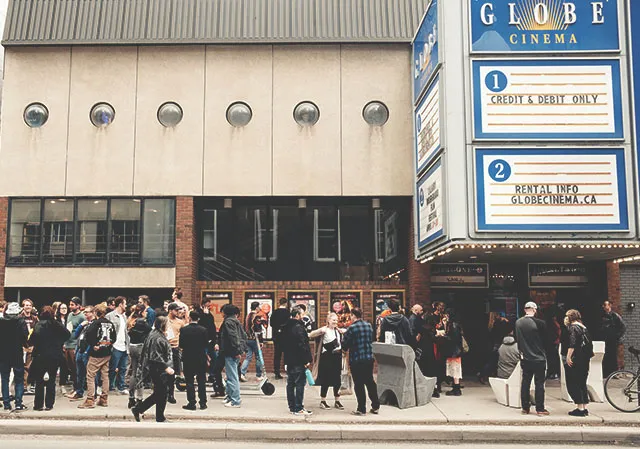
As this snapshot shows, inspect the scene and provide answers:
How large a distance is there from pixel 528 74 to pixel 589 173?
2.44 meters

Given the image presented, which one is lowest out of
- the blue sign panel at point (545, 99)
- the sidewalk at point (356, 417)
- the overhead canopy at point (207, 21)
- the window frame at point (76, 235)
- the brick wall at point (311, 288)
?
the sidewalk at point (356, 417)

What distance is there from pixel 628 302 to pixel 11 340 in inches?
598

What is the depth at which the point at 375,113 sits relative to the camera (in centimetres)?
1952

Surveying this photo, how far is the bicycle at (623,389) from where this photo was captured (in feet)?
44.1

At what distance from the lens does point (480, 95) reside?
51.2 ft

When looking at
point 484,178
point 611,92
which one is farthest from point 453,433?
point 611,92

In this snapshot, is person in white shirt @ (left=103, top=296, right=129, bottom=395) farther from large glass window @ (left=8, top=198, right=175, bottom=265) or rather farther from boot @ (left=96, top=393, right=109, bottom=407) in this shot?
large glass window @ (left=8, top=198, right=175, bottom=265)

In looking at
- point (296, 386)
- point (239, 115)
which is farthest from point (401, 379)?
point (239, 115)

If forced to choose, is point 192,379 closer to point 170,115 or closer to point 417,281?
point 417,281

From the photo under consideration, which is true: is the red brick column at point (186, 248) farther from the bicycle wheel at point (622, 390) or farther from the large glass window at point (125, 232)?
the bicycle wheel at point (622, 390)

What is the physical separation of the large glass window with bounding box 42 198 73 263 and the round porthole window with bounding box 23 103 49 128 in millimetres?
2091

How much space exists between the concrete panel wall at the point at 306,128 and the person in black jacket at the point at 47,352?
763cm

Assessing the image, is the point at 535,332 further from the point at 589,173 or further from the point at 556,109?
the point at 556,109

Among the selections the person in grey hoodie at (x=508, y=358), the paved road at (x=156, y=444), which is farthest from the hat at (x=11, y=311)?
the person in grey hoodie at (x=508, y=358)
